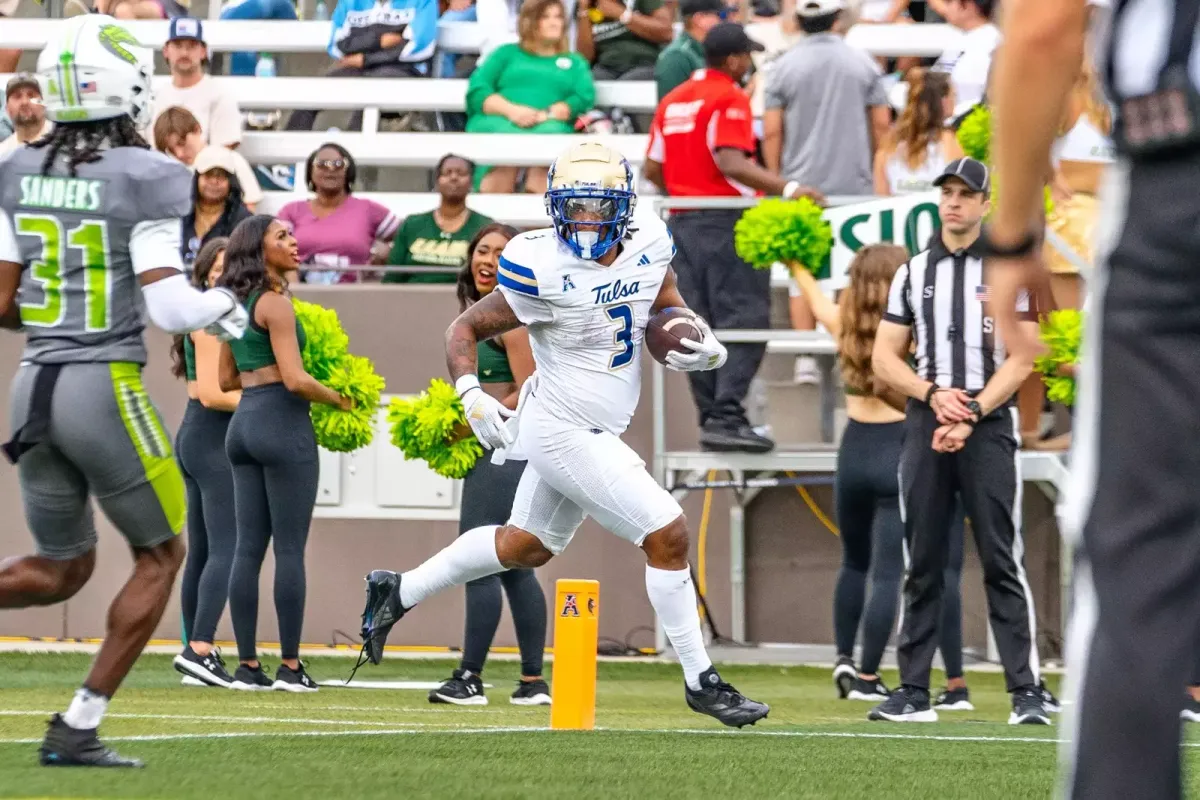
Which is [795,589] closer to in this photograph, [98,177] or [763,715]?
[763,715]

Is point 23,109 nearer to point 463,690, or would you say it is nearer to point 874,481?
point 463,690

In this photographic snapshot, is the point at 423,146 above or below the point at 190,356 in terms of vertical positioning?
above

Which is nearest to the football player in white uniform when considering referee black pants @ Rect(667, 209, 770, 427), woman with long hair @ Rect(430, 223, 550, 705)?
woman with long hair @ Rect(430, 223, 550, 705)

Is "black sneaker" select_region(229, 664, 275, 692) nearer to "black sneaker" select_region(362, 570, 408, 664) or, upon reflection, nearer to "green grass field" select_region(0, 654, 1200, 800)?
"green grass field" select_region(0, 654, 1200, 800)

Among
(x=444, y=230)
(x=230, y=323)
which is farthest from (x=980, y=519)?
(x=444, y=230)

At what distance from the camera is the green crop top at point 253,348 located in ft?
25.9

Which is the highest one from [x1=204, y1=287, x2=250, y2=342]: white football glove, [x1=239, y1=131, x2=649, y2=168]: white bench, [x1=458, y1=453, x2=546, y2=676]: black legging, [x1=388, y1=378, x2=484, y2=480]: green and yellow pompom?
[x1=239, y1=131, x2=649, y2=168]: white bench

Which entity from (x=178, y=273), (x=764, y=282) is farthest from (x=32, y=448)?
(x=764, y=282)

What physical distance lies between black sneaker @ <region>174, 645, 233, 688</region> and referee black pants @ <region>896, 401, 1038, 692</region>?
3.09 m

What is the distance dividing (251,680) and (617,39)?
20.1ft

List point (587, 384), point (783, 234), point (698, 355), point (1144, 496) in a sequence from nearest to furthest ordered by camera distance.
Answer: point (1144, 496), point (698, 355), point (587, 384), point (783, 234)

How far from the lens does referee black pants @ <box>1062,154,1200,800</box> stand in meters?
2.12

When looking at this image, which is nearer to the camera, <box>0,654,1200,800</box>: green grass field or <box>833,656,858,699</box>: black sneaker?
<box>0,654,1200,800</box>: green grass field

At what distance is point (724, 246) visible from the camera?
969cm
